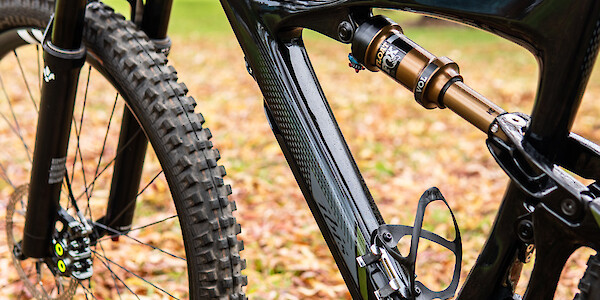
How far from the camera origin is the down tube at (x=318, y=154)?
1189mm

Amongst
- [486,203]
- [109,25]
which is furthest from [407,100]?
[109,25]

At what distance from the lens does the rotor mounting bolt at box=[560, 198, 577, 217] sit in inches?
34.5

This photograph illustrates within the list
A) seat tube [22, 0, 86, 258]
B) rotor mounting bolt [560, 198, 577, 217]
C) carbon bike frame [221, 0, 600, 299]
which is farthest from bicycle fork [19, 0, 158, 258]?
rotor mounting bolt [560, 198, 577, 217]

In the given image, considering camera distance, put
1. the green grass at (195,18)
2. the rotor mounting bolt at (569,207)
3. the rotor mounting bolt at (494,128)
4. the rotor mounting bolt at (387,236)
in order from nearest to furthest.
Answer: the rotor mounting bolt at (569,207)
the rotor mounting bolt at (494,128)
the rotor mounting bolt at (387,236)
the green grass at (195,18)

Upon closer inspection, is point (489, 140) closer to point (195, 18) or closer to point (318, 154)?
point (318, 154)

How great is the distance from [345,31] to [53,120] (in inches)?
30.1

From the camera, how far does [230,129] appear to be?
4371 millimetres

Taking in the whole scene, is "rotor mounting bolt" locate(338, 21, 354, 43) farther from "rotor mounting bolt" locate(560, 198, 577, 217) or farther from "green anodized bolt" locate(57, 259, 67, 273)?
"green anodized bolt" locate(57, 259, 67, 273)

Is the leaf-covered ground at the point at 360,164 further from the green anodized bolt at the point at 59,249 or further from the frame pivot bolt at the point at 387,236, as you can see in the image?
the frame pivot bolt at the point at 387,236

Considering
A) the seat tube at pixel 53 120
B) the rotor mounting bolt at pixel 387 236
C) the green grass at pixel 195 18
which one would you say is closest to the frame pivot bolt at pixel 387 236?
the rotor mounting bolt at pixel 387 236

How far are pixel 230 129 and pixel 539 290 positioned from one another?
3.54 meters

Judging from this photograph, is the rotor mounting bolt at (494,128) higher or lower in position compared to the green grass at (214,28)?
lower

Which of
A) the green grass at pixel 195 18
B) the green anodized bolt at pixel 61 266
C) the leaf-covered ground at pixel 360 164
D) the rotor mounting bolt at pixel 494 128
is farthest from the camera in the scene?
the green grass at pixel 195 18

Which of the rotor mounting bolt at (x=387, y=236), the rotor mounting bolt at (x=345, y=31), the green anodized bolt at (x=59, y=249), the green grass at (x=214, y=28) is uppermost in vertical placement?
the green grass at (x=214, y=28)
